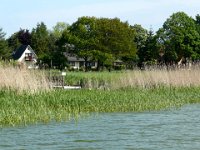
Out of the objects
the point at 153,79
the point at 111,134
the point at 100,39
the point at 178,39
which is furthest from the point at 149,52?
the point at 111,134

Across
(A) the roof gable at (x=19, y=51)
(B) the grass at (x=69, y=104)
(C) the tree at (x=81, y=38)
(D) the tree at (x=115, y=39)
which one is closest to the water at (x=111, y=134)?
(B) the grass at (x=69, y=104)

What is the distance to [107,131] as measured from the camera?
518 inches

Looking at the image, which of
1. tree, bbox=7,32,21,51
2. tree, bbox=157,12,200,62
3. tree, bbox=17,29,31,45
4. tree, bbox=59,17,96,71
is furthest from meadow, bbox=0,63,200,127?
tree, bbox=17,29,31,45

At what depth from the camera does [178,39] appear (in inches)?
2820

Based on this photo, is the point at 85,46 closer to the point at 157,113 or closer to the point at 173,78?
the point at 173,78

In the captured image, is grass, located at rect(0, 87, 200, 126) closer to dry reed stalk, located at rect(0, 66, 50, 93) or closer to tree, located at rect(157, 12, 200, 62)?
dry reed stalk, located at rect(0, 66, 50, 93)

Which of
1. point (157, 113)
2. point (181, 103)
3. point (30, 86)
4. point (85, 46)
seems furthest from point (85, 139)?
point (85, 46)

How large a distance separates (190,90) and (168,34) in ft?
159

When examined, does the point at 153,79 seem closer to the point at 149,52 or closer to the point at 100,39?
the point at 100,39

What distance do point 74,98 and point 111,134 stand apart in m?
6.55

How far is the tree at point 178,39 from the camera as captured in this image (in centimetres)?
7112

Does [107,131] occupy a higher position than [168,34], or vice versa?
[168,34]

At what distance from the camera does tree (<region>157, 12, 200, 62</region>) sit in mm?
71125

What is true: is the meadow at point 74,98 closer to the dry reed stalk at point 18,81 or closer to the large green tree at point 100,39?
the dry reed stalk at point 18,81
